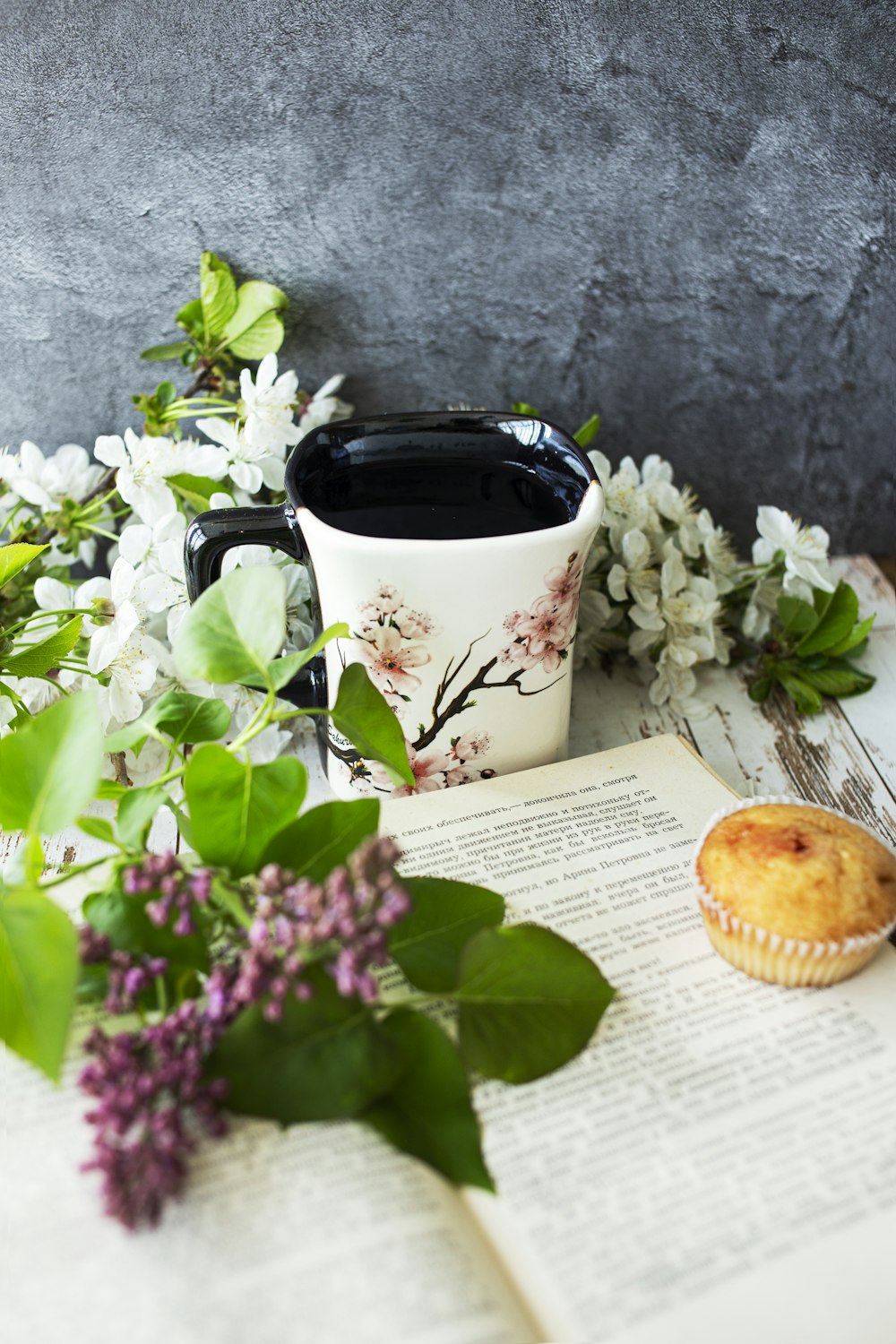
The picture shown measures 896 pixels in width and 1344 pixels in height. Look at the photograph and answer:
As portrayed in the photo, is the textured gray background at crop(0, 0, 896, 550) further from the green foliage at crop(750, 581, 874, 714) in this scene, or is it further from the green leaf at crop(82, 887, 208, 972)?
the green leaf at crop(82, 887, 208, 972)

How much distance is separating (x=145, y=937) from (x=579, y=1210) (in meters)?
0.20

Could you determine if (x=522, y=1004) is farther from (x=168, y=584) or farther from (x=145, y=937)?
(x=168, y=584)

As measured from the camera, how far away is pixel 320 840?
46cm

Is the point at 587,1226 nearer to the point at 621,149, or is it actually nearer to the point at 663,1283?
the point at 663,1283

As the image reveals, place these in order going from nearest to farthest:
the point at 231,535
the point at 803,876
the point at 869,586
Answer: the point at 803,876 → the point at 231,535 → the point at 869,586

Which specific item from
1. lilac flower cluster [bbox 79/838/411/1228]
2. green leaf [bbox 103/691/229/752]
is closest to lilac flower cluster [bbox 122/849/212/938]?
lilac flower cluster [bbox 79/838/411/1228]

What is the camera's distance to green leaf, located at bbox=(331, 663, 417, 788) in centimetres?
50

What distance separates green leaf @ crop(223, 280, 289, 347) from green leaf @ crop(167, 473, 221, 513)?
0.34ft

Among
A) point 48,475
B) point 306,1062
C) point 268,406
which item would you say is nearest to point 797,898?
point 306,1062

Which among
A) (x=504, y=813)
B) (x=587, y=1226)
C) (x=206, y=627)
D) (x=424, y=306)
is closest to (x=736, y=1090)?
(x=587, y=1226)

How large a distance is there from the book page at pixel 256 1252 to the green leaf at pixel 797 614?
46cm

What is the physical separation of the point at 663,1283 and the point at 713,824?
21cm

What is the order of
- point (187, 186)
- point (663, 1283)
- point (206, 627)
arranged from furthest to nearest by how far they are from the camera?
point (187, 186)
point (206, 627)
point (663, 1283)

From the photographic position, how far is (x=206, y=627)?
0.47 m
